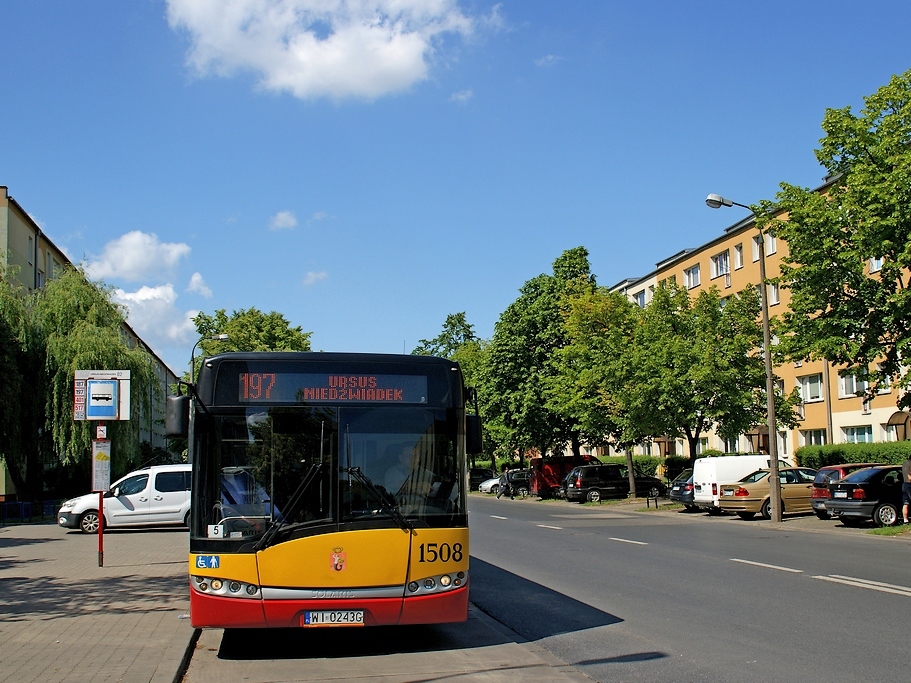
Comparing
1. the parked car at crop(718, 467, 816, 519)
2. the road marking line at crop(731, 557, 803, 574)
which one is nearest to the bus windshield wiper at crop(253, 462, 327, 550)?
the road marking line at crop(731, 557, 803, 574)

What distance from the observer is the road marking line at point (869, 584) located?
38.0 feet

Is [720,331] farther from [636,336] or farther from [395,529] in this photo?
[395,529]

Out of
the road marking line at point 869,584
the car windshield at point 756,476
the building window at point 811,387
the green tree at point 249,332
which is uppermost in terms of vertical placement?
the green tree at point 249,332

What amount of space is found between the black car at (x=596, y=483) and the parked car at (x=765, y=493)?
47.7 ft

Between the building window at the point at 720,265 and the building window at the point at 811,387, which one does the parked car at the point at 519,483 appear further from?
the building window at the point at 720,265

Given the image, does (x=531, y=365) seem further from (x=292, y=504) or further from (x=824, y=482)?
(x=292, y=504)

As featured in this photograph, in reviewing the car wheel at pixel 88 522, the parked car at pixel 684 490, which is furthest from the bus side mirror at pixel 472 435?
the parked car at pixel 684 490

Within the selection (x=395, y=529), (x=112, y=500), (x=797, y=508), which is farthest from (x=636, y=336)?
(x=395, y=529)

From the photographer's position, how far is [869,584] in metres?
12.3

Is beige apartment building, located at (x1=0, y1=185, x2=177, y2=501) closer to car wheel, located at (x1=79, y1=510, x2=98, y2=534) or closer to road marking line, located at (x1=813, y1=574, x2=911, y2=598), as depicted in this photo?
car wheel, located at (x1=79, y1=510, x2=98, y2=534)

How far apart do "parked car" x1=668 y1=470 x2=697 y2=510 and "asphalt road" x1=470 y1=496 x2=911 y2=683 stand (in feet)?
36.9

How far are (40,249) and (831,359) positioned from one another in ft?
147

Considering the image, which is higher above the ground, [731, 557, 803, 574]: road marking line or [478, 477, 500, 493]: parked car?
[731, 557, 803, 574]: road marking line

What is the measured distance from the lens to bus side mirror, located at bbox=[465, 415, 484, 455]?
29.1 feet
